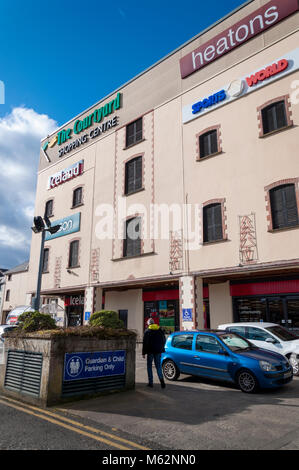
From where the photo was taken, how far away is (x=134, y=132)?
23.0 m

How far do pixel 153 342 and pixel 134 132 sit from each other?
17.0m

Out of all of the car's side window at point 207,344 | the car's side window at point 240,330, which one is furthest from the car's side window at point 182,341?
the car's side window at point 240,330

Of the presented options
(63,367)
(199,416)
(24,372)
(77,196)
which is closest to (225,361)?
(199,416)

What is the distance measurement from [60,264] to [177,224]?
1102 cm

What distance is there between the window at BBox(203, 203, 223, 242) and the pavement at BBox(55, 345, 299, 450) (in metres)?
8.67

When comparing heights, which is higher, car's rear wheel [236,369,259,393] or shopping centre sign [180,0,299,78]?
shopping centre sign [180,0,299,78]

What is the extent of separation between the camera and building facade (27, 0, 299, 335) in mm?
15578

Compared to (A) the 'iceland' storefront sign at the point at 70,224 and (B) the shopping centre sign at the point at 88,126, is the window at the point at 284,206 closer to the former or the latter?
(B) the shopping centre sign at the point at 88,126

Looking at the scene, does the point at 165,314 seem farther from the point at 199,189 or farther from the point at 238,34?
the point at 238,34

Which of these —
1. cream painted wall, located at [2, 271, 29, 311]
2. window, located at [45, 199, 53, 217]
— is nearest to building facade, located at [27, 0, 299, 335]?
window, located at [45, 199, 53, 217]

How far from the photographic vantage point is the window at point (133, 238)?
20.4 metres

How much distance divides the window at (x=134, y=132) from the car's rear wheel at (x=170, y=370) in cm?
1569

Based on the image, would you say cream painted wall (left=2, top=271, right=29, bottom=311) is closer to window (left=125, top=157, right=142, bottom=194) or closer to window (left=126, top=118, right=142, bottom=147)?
window (left=125, top=157, right=142, bottom=194)

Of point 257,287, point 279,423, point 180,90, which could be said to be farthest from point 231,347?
point 180,90
